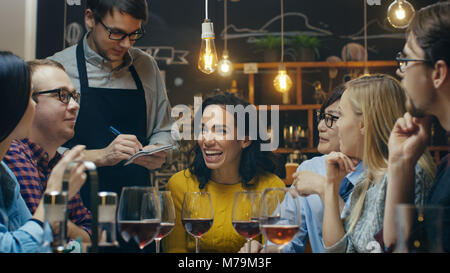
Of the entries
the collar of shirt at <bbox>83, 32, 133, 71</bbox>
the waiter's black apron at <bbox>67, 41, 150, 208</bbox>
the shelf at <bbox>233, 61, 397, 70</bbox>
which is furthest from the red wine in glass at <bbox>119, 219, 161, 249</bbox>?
the shelf at <bbox>233, 61, 397, 70</bbox>

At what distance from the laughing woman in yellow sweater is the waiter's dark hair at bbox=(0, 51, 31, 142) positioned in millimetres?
1000

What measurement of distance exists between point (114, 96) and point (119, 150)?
285 millimetres

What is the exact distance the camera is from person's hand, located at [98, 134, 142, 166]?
6.76 ft

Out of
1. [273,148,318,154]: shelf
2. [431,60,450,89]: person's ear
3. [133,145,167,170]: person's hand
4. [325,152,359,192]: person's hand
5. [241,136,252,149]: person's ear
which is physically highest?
[431,60,450,89]: person's ear

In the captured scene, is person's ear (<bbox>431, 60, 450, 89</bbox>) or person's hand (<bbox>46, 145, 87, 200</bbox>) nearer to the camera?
person's hand (<bbox>46, 145, 87, 200</bbox>)

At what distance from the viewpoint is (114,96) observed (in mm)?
2201

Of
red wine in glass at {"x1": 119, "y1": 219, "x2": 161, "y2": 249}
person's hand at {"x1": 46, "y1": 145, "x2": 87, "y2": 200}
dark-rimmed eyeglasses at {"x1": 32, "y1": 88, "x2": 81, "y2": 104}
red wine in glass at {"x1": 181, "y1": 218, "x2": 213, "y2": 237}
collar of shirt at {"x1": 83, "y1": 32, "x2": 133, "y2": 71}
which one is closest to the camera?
person's hand at {"x1": 46, "y1": 145, "x2": 87, "y2": 200}

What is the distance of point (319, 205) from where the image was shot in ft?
6.18

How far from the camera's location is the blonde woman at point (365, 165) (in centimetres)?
144

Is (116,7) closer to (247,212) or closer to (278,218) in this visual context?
(247,212)

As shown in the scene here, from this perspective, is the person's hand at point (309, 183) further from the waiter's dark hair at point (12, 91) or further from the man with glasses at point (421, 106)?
the waiter's dark hair at point (12, 91)

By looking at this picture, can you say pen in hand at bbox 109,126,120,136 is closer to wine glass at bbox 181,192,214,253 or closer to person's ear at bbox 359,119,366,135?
wine glass at bbox 181,192,214,253

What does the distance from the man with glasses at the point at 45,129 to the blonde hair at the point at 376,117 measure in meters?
0.96
